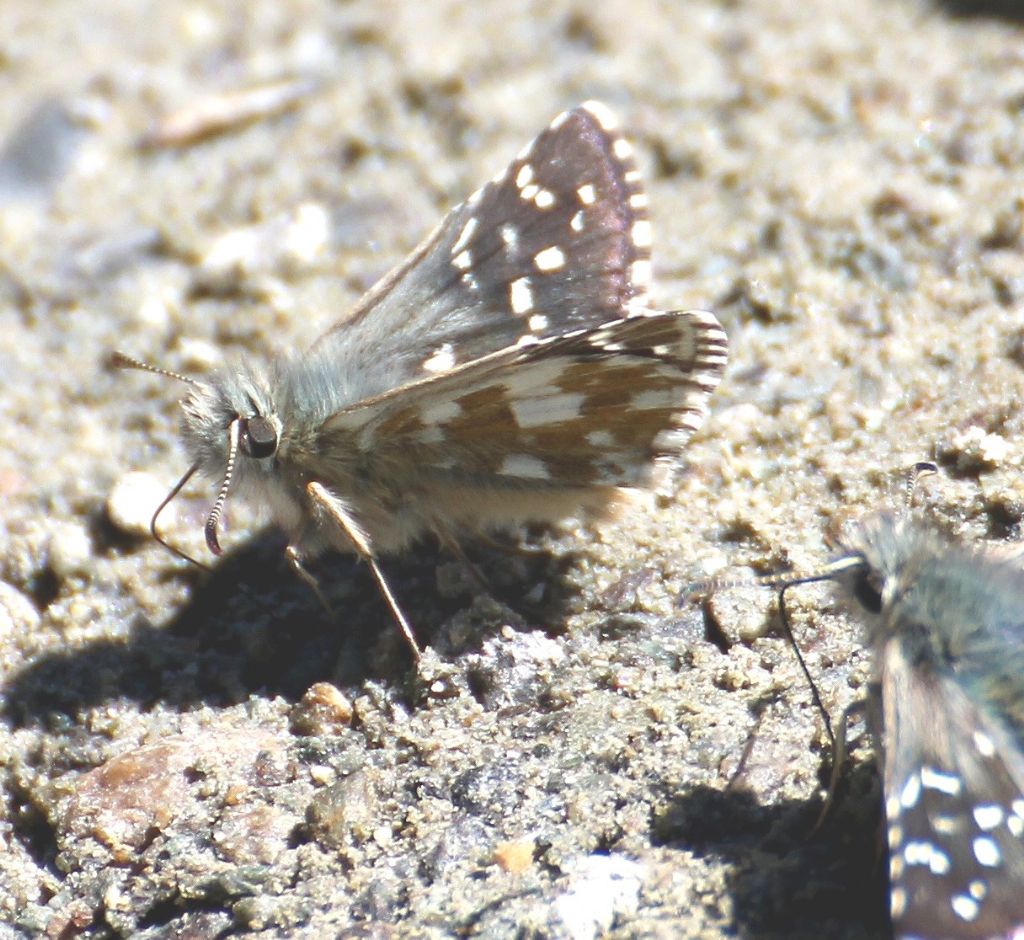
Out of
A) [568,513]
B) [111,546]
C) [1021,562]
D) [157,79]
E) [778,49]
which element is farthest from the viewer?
[157,79]

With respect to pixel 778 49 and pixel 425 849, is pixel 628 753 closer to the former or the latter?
pixel 425 849

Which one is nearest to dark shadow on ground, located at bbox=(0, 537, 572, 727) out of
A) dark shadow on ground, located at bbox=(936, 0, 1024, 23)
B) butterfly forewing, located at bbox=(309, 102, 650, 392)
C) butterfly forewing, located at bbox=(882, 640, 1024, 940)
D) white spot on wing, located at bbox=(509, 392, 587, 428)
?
white spot on wing, located at bbox=(509, 392, 587, 428)

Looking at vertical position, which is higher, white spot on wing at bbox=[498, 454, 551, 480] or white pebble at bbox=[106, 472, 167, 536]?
white pebble at bbox=[106, 472, 167, 536]

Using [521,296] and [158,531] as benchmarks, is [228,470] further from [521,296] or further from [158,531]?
[521,296]

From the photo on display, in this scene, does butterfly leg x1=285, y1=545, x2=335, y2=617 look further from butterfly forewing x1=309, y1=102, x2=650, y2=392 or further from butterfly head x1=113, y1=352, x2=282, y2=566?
butterfly forewing x1=309, y1=102, x2=650, y2=392

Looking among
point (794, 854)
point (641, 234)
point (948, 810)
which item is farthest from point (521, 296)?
point (948, 810)

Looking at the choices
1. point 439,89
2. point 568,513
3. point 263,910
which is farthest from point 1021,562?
point 439,89

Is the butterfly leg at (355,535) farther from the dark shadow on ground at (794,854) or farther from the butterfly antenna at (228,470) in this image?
A: the dark shadow on ground at (794,854)
